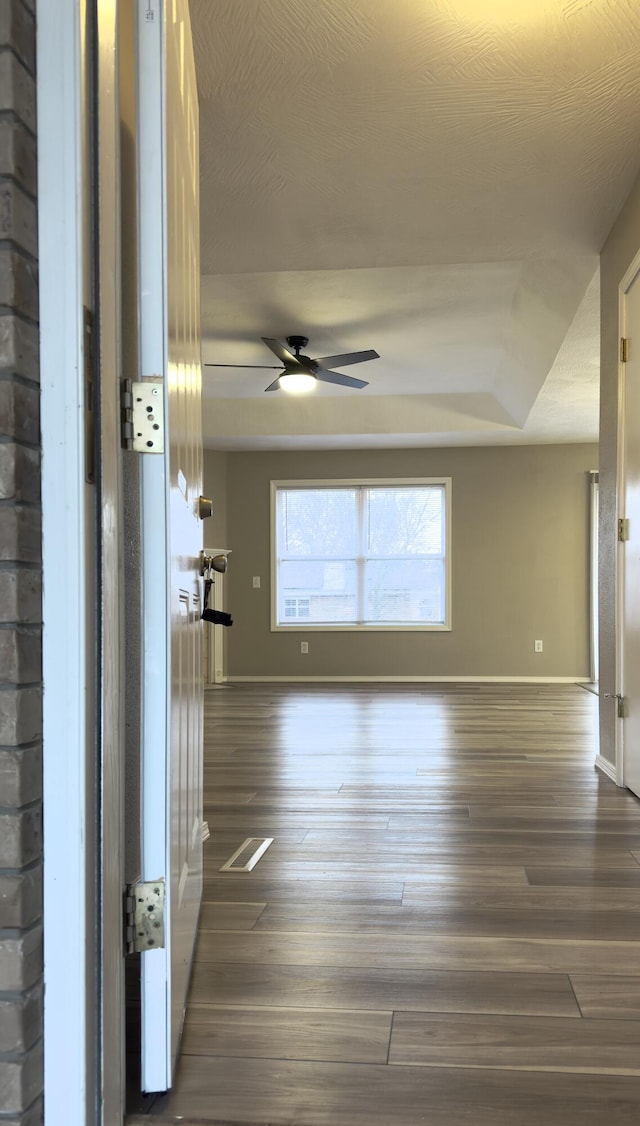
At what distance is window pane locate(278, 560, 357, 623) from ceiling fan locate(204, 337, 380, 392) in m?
3.06

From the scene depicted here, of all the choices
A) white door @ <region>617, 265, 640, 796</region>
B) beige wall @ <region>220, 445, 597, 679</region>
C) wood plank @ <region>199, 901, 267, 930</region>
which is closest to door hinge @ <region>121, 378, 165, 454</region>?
wood plank @ <region>199, 901, 267, 930</region>

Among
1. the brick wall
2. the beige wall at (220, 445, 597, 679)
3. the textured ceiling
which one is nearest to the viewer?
the brick wall

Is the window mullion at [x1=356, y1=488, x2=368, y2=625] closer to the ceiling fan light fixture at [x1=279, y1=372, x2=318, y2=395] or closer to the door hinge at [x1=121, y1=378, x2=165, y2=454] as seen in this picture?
the ceiling fan light fixture at [x1=279, y1=372, x2=318, y2=395]

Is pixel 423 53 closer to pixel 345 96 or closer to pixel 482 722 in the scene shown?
pixel 345 96

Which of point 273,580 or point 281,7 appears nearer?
point 281,7

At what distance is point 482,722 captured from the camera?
18.3 ft

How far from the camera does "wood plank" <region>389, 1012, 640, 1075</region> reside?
1.39 metres

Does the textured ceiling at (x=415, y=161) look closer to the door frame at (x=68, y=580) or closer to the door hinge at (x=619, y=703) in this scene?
the door frame at (x=68, y=580)

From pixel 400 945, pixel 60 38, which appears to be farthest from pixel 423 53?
pixel 400 945

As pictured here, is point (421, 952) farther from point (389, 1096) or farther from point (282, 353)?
point (282, 353)

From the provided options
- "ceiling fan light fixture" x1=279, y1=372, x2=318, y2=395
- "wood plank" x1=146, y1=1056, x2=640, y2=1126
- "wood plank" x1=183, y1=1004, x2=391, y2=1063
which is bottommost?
"wood plank" x1=183, y1=1004, x2=391, y2=1063

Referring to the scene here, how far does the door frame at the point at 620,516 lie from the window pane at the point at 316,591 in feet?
17.7

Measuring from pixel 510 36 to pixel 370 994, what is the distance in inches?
100

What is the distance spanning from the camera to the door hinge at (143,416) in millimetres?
1279
